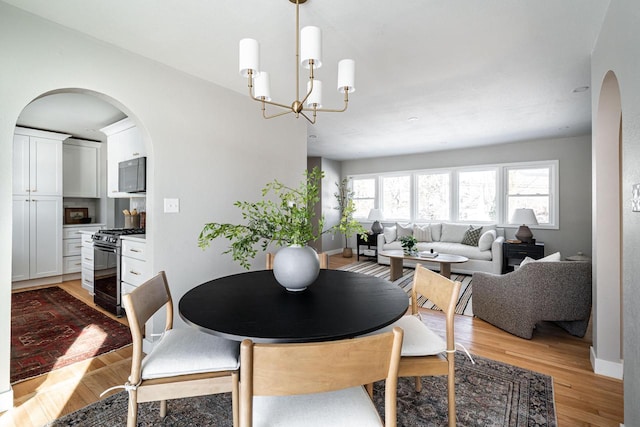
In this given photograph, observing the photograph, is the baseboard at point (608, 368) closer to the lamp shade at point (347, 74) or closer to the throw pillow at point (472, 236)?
the lamp shade at point (347, 74)

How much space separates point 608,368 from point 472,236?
12.6 feet

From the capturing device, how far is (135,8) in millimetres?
1866

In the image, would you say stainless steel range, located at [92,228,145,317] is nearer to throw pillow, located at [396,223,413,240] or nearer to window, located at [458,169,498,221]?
throw pillow, located at [396,223,413,240]

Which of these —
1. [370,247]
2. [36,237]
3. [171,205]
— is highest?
[171,205]

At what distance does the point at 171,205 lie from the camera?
2.61m

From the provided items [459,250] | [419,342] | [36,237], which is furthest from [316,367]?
[36,237]

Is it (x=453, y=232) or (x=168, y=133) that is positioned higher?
(x=168, y=133)

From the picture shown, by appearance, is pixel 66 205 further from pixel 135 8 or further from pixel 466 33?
pixel 466 33

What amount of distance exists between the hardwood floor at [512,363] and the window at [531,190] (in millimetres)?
3454

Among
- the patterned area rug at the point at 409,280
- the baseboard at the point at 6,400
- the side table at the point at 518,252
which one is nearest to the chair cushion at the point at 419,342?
the patterned area rug at the point at 409,280

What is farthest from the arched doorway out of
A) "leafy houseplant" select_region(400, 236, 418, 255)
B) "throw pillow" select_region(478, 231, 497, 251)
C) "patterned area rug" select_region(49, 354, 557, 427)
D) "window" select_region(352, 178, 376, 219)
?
"window" select_region(352, 178, 376, 219)

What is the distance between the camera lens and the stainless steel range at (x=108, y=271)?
330 cm

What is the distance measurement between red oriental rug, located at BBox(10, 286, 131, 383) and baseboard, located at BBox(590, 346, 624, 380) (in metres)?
3.78

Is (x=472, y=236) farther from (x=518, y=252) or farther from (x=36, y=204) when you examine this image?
(x=36, y=204)
